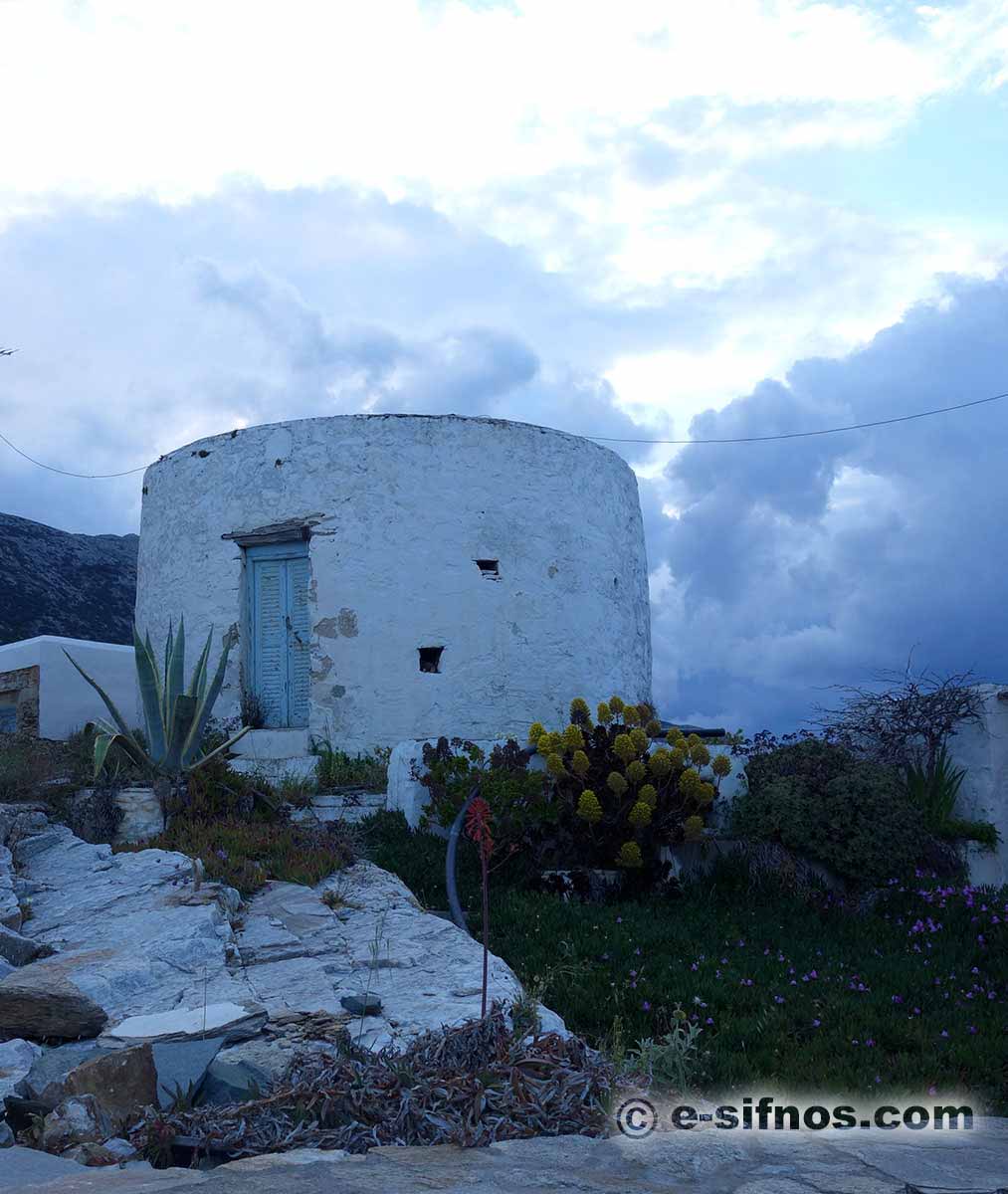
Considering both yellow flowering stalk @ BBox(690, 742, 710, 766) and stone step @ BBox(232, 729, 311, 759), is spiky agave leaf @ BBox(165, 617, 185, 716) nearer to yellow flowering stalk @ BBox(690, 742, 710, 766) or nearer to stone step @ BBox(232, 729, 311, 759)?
stone step @ BBox(232, 729, 311, 759)

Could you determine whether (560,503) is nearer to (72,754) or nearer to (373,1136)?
(72,754)

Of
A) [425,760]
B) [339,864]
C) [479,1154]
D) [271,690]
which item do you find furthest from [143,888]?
[271,690]

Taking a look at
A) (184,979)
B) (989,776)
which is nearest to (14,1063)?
(184,979)

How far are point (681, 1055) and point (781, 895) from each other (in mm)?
3995

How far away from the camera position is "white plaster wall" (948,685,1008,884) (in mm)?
8664

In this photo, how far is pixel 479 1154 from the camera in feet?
10.0

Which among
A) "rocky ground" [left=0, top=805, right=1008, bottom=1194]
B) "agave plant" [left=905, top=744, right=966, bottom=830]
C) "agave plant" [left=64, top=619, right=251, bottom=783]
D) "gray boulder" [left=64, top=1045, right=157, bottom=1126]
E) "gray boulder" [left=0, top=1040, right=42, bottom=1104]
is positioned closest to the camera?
"rocky ground" [left=0, top=805, right=1008, bottom=1194]

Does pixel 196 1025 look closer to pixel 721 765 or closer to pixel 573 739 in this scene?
pixel 573 739

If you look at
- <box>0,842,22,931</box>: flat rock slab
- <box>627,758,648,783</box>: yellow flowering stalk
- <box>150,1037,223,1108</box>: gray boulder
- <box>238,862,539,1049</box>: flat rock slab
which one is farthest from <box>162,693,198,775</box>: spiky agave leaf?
<box>150,1037,223,1108</box>: gray boulder

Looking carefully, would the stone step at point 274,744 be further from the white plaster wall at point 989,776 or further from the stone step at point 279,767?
the white plaster wall at point 989,776

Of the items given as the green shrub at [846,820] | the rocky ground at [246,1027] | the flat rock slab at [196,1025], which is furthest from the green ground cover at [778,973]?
the flat rock slab at [196,1025]

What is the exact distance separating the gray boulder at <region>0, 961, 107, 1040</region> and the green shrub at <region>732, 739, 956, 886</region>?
5139 mm

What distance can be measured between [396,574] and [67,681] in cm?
542

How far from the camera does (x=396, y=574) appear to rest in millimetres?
11320
